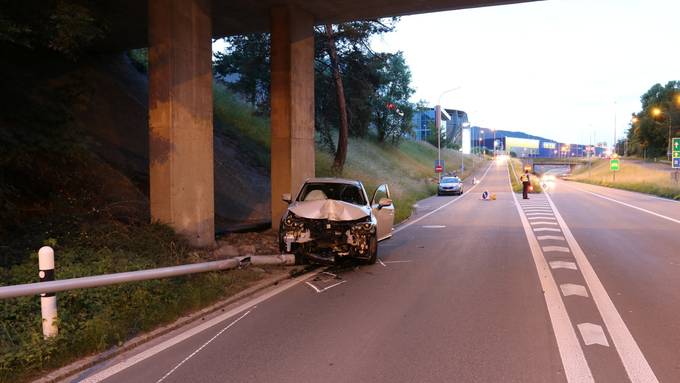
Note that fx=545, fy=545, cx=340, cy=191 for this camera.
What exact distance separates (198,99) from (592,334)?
9.19 metres

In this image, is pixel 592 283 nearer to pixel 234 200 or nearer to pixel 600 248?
pixel 600 248

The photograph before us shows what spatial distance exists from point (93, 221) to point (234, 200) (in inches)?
343

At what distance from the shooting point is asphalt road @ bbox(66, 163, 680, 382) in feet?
15.6

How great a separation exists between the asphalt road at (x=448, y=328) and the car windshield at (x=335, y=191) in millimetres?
1513

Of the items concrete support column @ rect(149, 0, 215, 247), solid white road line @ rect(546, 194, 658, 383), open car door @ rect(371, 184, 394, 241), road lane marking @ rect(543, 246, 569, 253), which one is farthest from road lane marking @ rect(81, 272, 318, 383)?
road lane marking @ rect(543, 246, 569, 253)

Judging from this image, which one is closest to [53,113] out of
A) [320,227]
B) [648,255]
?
[320,227]

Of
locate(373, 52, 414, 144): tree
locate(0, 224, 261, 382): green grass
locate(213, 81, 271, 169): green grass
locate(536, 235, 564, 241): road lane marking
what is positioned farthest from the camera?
locate(373, 52, 414, 144): tree

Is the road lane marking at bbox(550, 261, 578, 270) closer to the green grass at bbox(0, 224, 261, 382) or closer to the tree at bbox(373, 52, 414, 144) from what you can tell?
the green grass at bbox(0, 224, 261, 382)

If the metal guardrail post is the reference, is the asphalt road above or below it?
below

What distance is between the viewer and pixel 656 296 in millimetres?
7707

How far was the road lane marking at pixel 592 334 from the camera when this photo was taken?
5569mm

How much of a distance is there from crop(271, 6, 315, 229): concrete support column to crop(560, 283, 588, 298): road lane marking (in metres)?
8.36

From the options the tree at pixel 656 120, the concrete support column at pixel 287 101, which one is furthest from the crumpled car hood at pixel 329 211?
the tree at pixel 656 120

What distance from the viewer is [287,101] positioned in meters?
15.0
